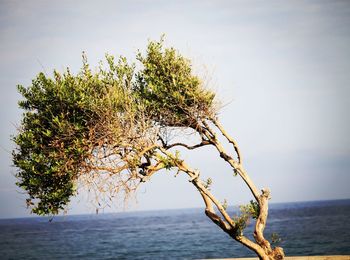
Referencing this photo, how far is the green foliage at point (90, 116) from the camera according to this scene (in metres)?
16.4

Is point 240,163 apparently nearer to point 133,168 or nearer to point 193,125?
point 193,125

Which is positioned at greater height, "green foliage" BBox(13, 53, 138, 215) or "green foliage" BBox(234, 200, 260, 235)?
"green foliage" BBox(13, 53, 138, 215)

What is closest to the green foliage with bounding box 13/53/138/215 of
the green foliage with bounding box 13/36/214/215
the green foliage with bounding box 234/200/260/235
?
the green foliage with bounding box 13/36/214/215

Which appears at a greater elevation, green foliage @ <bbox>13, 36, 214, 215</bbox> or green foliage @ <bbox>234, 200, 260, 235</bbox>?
green foliage @ <bbox>13, 36, 214, 215</bbox>

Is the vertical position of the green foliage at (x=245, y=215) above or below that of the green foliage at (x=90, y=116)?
below

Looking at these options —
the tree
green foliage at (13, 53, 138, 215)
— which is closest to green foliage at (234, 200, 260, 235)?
the tree

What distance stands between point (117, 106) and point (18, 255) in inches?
2665

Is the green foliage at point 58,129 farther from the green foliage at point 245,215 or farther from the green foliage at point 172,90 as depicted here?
the green foliage at point 245,215

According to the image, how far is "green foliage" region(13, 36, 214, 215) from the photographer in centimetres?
1644

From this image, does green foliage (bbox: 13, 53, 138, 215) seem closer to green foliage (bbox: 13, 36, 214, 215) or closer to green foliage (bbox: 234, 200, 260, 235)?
green foliage (bbox: 13, 36, 214, 215)

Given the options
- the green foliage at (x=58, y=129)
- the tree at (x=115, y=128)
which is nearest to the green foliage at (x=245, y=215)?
the tree at (x=115, y=128)

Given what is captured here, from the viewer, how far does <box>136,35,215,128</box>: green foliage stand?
18.0 m

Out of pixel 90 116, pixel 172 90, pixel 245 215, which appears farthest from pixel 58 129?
pixel 245 215

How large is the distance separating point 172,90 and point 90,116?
377 cm
